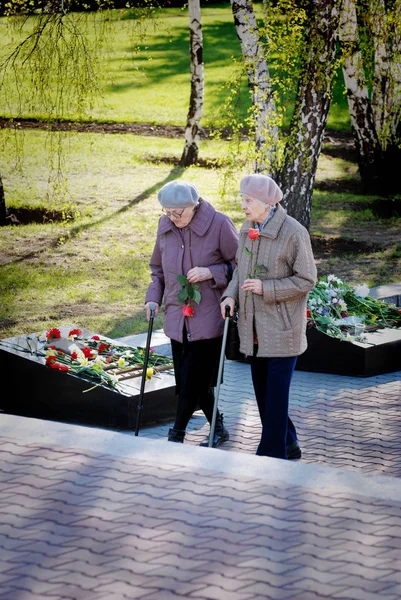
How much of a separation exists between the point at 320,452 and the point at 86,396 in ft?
5.80

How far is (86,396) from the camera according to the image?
7.46m

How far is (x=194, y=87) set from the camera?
19531mm

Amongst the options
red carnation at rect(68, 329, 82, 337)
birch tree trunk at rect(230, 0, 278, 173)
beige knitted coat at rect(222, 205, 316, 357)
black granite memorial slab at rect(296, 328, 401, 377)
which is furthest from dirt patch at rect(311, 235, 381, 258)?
beige knitted coat at rect(222, 205, 316, 357)

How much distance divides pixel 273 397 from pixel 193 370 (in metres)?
0.67

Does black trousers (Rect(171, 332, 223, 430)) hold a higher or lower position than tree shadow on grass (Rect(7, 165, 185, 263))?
higher

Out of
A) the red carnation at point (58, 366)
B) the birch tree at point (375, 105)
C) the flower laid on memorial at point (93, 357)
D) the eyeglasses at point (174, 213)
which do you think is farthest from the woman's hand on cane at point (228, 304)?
the birch tree at point (375, 105)

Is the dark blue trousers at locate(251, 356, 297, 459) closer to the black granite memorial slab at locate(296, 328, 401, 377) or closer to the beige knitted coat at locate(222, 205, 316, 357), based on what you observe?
the beige knitted coat at locate(222, 205, 316, 357)

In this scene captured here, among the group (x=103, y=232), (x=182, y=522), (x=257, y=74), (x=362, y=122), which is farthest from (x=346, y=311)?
(x=362, y=122)

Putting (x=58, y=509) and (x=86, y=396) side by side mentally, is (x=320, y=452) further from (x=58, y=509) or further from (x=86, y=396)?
(x=58, y=509)

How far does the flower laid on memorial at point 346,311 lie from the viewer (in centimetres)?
904

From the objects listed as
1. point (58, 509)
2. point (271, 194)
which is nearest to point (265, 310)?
point (271, 194)

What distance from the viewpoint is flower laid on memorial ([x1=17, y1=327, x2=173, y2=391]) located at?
24.9 feet

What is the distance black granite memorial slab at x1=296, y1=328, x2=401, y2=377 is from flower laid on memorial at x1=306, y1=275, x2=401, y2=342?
7 centimetres

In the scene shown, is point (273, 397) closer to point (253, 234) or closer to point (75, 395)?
point (253, 234)
